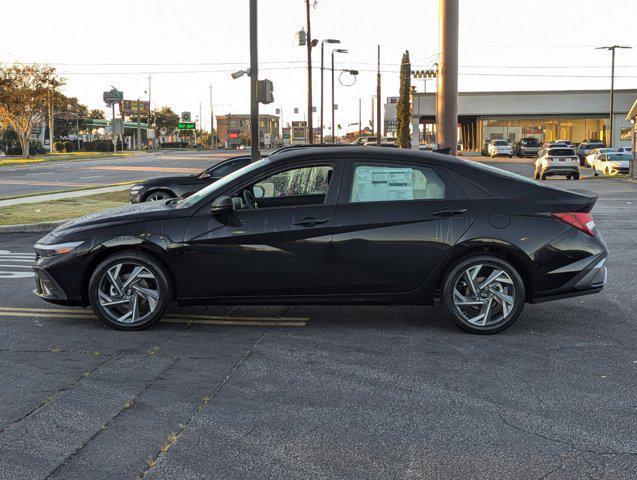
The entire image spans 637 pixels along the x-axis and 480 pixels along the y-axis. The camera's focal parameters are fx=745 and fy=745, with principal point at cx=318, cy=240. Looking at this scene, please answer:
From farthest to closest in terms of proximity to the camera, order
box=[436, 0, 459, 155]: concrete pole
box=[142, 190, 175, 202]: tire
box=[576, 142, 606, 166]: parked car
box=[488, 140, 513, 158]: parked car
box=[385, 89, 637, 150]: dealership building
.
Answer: box=[385, 89, 637, 150]: dealership building
box=[488, 140, 513, 158]: parked car
box=[576, 142, 606, 166]: parked car
box=[436, 0, 459, 155]: concrete pole
box=[142, 190, 175, 202]: tire

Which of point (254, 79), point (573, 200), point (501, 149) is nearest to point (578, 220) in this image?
point (573, 200)

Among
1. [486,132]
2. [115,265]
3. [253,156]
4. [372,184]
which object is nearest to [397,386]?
[372,184]

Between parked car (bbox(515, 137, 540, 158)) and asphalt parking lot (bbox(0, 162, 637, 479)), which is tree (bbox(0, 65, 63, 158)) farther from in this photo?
asphalt parking lot (bbox(0, 162, 637, 479))

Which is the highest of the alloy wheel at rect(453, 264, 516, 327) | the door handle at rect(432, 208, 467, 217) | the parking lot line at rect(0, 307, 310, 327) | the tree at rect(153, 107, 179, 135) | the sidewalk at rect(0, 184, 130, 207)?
the tree at rect(153, 107, 179, 135)

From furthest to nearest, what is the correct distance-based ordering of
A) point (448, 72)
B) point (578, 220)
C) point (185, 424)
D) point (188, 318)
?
point (448, 72)
point (188, 318)
point (578, 220)
point (185, 424)

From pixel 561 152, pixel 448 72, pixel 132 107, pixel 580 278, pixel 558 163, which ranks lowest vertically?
pixel 580 278

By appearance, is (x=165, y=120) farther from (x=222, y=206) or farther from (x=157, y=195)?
(x=222, y=206)

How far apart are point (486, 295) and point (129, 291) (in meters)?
3.08

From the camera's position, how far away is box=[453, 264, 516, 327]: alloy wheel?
6.32 metres

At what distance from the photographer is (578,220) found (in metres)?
6.43

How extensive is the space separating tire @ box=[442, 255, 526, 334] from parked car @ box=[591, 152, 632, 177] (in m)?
36.0

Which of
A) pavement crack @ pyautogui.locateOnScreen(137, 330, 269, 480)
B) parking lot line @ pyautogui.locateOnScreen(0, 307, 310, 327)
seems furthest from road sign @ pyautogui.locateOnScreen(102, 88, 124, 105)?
pavement crack @ pyautogui.locateOnScreen(137, 330, 269, 480)

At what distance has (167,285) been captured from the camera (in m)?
6.43

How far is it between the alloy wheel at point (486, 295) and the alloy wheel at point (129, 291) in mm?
2625
